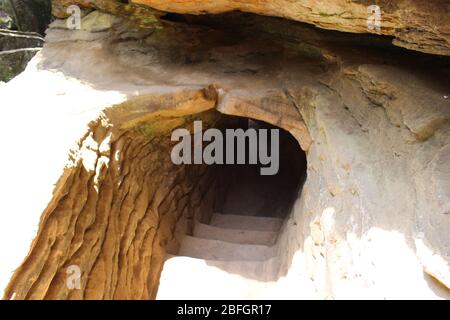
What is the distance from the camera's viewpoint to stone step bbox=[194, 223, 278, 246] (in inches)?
191

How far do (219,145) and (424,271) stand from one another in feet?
11.8

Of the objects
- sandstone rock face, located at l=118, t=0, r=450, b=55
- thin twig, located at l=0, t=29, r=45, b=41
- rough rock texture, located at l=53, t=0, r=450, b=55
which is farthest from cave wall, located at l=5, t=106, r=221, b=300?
thin twig, located at l=0, t=29, r=45, b=41

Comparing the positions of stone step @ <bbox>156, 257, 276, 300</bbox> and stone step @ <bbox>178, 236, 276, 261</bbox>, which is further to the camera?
stone step @ <bbox>178, 236, 276, 261</bbox>

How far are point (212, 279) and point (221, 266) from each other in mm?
190

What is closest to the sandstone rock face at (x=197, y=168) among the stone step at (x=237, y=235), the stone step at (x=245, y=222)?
the stone step at (x=237, y=235)

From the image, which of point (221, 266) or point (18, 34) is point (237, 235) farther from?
point (18, 34)

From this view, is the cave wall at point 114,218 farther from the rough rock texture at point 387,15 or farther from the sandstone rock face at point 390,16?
the sandstone rock face at point 390,16

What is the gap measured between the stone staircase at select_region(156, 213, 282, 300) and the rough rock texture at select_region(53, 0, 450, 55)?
2.31 metres

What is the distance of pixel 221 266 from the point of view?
4137mm

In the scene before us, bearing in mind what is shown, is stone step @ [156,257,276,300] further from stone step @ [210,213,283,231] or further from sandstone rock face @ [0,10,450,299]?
stone step @ [210,213,283,231]

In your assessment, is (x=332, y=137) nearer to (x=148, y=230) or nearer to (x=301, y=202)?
(x=301, y=202)

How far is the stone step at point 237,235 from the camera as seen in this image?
4.86m

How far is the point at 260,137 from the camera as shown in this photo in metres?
6.28

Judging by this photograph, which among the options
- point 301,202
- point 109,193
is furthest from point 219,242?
point 109,193
